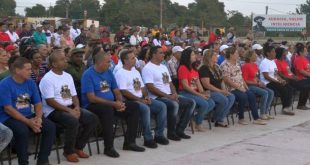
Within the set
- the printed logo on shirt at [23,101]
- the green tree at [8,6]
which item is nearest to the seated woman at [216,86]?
the printed logo on shirt at [23,101]

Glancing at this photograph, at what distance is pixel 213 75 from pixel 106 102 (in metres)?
2.92

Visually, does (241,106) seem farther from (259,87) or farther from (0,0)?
(0,0)

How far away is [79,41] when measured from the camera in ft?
52.1

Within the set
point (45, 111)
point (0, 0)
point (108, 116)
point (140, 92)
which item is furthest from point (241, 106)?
point (0, 0)

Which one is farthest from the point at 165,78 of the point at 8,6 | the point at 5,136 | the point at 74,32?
the point at 8,6

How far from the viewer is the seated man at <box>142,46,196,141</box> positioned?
7.70 metres

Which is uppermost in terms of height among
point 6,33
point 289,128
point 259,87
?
point 6,33

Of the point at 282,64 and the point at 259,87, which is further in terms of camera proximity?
the point at 282,64

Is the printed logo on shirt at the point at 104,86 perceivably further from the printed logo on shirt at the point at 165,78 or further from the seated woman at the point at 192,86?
the seated woman at the point at 192,86

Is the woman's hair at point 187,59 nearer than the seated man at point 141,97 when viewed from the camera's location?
No

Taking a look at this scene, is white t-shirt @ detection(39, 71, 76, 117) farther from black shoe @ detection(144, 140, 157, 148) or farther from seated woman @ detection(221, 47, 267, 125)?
seated woman @ detection(221, 47, 267, 125)

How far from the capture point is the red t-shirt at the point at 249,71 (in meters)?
9.94

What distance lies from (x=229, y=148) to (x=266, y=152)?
0.54m

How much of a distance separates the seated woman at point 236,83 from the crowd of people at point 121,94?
19mm
